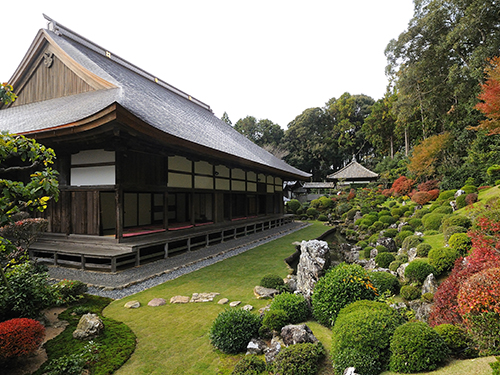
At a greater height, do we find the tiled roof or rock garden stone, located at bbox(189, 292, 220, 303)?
the tiled roof

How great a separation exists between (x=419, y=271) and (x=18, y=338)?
7.68 meters

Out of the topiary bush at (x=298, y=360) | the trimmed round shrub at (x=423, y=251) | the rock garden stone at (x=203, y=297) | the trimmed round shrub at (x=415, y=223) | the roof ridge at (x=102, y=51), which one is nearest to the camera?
the topiary bush at (x=298, y=360)

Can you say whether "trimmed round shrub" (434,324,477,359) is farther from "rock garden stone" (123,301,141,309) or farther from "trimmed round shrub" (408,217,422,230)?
"trimmed round shrub" (408,217,422,230)

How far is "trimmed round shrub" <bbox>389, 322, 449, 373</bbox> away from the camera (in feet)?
8.75

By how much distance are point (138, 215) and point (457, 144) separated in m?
21.0

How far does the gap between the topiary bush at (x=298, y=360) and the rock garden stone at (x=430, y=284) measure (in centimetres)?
392

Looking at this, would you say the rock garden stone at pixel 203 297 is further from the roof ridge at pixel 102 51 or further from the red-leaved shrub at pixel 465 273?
the roof ridge at pixel 102 51

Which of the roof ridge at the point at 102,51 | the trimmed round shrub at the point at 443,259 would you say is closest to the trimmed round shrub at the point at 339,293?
the trimmed round shrub at the point at 443,259

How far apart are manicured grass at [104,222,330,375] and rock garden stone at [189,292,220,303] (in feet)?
0.48

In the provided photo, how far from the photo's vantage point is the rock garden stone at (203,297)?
18.1ft

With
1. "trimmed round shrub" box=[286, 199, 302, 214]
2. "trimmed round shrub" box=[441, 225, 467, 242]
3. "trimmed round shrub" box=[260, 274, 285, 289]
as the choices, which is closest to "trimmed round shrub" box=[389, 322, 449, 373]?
"trimmed round shrub" box=[260, 274, 285, 289]

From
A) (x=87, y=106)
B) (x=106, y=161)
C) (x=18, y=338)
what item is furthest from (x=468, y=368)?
(x=87, y=106)

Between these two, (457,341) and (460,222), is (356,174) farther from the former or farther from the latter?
(457,341)

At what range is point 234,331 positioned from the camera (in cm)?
382
